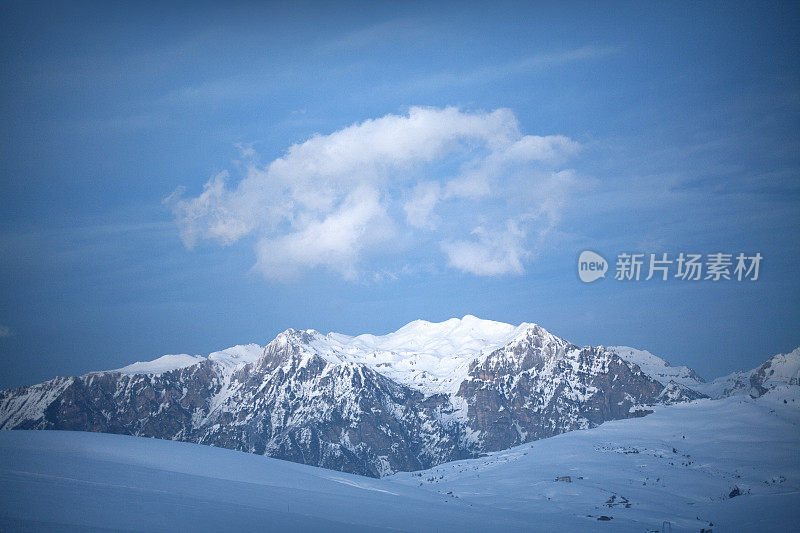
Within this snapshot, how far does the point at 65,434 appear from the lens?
5962cm

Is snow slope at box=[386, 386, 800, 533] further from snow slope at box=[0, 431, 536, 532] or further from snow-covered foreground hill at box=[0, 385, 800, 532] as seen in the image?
snow slope at box=[0, 431, 536, 532]

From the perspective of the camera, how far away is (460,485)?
108125 mm

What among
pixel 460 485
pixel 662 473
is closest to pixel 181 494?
pixel 460 485

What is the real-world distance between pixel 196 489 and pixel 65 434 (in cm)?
1813

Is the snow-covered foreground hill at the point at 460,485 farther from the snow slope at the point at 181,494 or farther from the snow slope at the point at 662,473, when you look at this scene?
the snow slope at the point at 662,473

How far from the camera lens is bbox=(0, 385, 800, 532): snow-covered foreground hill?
43812 mm

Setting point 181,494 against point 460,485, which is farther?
point 460,485

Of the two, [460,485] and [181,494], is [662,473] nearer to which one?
[460,485]

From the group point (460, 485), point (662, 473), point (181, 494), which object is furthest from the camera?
point (460, 485)

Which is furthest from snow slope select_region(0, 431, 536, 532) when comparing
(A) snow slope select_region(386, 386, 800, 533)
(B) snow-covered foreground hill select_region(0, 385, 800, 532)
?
(A) snow slope select_region(386, 386, 800, 533)

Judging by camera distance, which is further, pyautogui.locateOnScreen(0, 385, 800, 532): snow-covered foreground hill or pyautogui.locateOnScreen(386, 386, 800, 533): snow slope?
pyautogui.locateOnScreen(386, 386, 800, 533): snow slope

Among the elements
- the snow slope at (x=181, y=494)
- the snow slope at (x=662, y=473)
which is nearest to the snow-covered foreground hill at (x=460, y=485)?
the snow slope at (x=181, y=494)

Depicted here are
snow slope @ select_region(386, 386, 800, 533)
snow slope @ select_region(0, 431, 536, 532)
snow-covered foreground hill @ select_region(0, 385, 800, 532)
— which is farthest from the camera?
snow slope @ select_region(386, 386, 800, 533)

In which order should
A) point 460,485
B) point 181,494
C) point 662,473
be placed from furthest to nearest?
point 460,485
point 662,473
point 181,494
